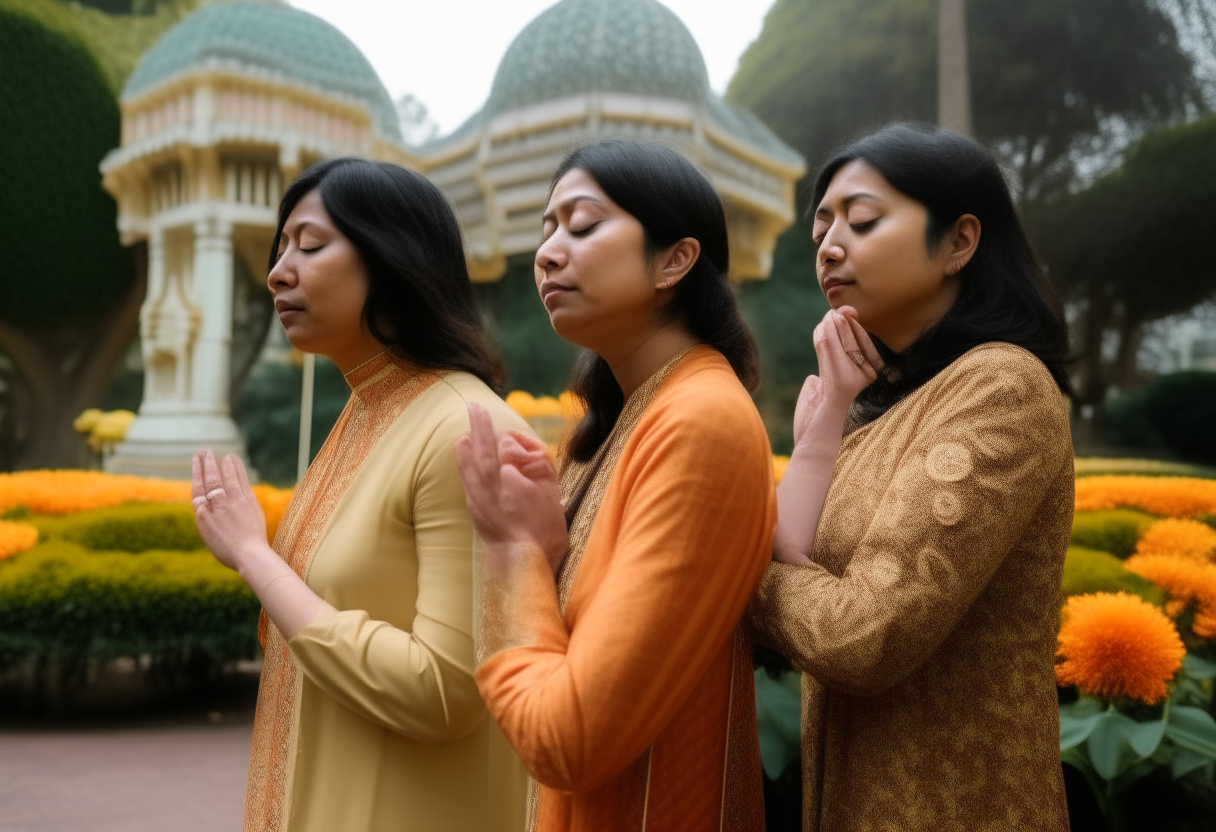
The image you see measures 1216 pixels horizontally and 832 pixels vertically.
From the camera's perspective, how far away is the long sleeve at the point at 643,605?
0.98 m

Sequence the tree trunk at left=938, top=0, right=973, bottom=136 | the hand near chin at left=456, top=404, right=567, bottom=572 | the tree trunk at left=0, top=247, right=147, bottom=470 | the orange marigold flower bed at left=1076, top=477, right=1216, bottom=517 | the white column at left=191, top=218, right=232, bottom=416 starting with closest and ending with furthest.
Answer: the hand near chin at left=456, top=404, right=567, bottom=572 < the orange marigold flower bed at left=1076, top=477, right=1216, bottom=517 < the tree trunk at left=938, top=0, right=973, bottom=136 < the white column at left=191, top=218, right=232, bottom=416 < the tree trunk at left=0, top=247, right=147, bottom=470

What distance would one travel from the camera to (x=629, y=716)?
38.4 inches

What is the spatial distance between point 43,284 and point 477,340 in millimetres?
9129

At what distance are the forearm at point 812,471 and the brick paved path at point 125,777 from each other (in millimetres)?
3135

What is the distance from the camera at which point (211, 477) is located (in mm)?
1466

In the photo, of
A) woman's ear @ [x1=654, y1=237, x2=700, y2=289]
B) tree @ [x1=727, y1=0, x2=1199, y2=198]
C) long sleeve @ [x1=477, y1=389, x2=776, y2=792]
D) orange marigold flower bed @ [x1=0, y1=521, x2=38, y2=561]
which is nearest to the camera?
long sleeve @ [x1=477, y1=389, x2=776, y2=792]

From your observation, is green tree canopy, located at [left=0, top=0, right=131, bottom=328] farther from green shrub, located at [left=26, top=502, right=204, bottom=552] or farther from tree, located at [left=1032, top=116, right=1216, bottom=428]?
tree, located at [left=1032, top=116, right=1216, bottom=428]

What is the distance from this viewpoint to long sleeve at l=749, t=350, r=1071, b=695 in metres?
1.05

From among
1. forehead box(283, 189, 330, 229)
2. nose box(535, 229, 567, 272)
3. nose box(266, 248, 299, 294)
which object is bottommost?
nose box(266, 248, 299, 294)

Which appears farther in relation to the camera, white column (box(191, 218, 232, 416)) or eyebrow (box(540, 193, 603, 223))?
white column (box(191, 218, 232, 416))

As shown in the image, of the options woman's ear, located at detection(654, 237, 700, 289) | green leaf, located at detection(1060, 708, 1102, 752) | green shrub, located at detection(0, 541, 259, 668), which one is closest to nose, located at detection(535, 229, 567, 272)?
woman's ear, located at detection(654, 237, 700, 289)

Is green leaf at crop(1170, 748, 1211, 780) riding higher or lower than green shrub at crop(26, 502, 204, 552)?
higher

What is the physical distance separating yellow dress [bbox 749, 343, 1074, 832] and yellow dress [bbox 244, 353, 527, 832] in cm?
44

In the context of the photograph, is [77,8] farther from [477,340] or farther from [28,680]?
[477,340]
